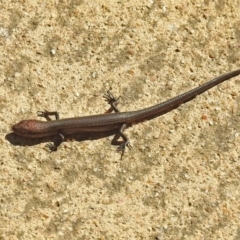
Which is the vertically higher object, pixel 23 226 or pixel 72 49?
pixel 72 49

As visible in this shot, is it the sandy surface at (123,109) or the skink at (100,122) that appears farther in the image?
the skink at (100,122)

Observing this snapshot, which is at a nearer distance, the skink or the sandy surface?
the sandy surface

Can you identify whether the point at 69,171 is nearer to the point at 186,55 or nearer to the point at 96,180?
the point at 96,180

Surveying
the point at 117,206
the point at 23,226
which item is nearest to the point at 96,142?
the point at 117,206

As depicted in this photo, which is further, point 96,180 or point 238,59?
point 238,59
